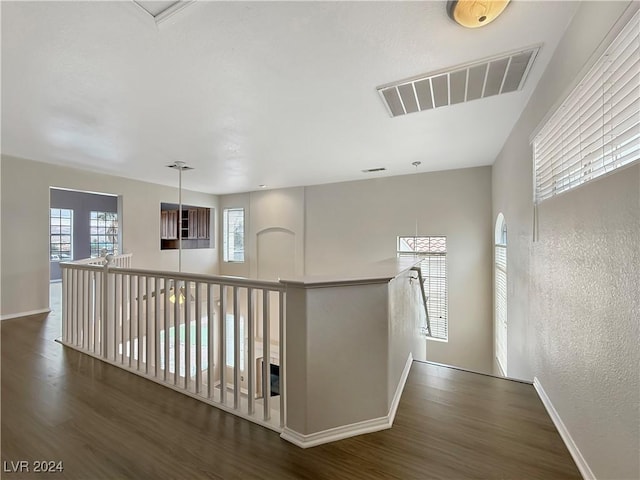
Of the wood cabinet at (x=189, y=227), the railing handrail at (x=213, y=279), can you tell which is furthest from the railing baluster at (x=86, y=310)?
the wood cabinet at (x=189, y=227)

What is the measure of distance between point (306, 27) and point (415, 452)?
A: 2.68 metres

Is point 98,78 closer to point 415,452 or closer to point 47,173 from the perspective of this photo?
point 415,452

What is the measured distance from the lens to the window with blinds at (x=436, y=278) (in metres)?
5.56

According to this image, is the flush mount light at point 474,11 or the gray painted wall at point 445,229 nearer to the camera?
the flush mount light at point 474,11

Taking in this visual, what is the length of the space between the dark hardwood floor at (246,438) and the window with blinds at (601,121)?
1623 mm

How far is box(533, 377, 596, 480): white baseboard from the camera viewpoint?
1435 millimetres

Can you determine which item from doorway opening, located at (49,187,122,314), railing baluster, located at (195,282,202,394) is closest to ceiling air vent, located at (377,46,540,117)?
railing baluster, located at (195,282,202,394)

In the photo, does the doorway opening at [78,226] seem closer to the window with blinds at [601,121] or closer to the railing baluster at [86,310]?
the railing baluster at [86,310]

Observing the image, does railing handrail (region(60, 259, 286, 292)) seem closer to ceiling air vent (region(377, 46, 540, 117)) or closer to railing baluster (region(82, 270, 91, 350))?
railing baluster (region(82, 270, 91, 350))

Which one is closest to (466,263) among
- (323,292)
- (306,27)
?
(323,292)

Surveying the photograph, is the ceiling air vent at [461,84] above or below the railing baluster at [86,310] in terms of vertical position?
above

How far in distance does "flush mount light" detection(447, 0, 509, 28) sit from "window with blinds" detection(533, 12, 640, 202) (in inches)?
23.6

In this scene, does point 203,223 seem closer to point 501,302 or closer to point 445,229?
point 445,229

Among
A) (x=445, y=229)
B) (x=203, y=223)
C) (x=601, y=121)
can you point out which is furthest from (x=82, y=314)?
(x=445, y=229)
